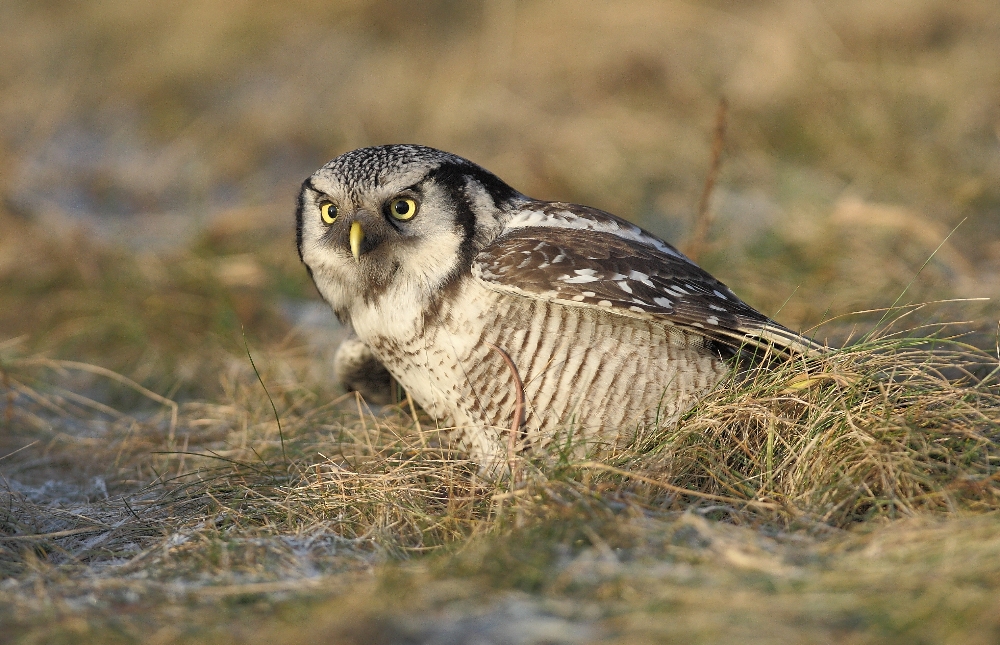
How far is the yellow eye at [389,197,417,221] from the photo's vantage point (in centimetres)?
373

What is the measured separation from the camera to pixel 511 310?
353cm

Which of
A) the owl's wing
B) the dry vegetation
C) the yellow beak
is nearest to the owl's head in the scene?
the yellow beak

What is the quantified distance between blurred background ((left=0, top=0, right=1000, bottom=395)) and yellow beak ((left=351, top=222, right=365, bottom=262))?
2.11 m

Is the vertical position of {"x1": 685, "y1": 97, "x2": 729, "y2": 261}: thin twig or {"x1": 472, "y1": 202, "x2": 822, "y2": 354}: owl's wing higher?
{"x1": 685, "y1": 97, "x2": 729, "y2": 261}: thin twig

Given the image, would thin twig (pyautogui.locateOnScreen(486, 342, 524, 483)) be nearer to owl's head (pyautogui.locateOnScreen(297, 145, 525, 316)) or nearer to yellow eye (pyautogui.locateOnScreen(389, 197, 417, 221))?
owl's head (pyautogui.locateOnScreen(297, 145, 525, 316))

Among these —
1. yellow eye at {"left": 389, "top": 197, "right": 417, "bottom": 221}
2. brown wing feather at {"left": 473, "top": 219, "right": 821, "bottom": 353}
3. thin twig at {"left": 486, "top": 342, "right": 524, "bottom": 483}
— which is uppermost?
yellow eye at {"left": 389, "top": 197, "right": 417, "bottom": 221}

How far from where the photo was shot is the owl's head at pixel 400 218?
3.67 m

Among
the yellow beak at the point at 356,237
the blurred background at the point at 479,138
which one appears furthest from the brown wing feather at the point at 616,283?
the blurred background at the point at 479,138

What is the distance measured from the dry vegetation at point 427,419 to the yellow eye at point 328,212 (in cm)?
89

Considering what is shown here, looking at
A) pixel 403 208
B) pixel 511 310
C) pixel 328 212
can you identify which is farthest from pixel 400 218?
pixel 511 310

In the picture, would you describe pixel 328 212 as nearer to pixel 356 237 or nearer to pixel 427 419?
pixel 356 237

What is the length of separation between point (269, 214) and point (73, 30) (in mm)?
7336

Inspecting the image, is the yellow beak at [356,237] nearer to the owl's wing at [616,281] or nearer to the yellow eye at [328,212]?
the yellow eye at [328,212]

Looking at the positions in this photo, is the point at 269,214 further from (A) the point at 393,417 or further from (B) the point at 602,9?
(B) the point at 602,9
